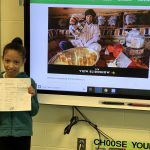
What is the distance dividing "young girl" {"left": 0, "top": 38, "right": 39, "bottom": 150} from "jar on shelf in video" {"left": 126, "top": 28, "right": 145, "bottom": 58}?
2.11 ft

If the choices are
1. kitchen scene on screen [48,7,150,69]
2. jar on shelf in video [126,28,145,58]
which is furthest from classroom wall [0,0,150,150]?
jar on shelf in video [126,28,145,58]

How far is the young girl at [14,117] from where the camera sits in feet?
5.84

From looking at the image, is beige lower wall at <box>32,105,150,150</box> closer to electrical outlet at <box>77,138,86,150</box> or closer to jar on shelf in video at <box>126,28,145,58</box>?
electrical outlet at <box>77,138,86,150</box>

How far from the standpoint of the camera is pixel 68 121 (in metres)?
2.26

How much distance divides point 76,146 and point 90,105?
14.8 inches

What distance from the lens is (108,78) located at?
2.07 m

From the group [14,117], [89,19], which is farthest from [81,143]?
[89,19]

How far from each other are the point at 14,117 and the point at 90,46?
2.14 feet

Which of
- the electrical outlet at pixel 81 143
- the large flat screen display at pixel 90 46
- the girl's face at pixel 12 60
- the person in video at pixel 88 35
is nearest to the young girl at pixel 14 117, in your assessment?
the girl's face at pixel 12 60

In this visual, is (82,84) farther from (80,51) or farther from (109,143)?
(109,143)

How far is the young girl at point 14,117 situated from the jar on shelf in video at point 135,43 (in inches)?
25.3

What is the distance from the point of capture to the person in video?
2025 mm

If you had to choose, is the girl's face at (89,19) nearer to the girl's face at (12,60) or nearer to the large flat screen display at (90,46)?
the large flat screen display at (90,46)

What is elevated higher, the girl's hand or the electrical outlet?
the girl's hand
